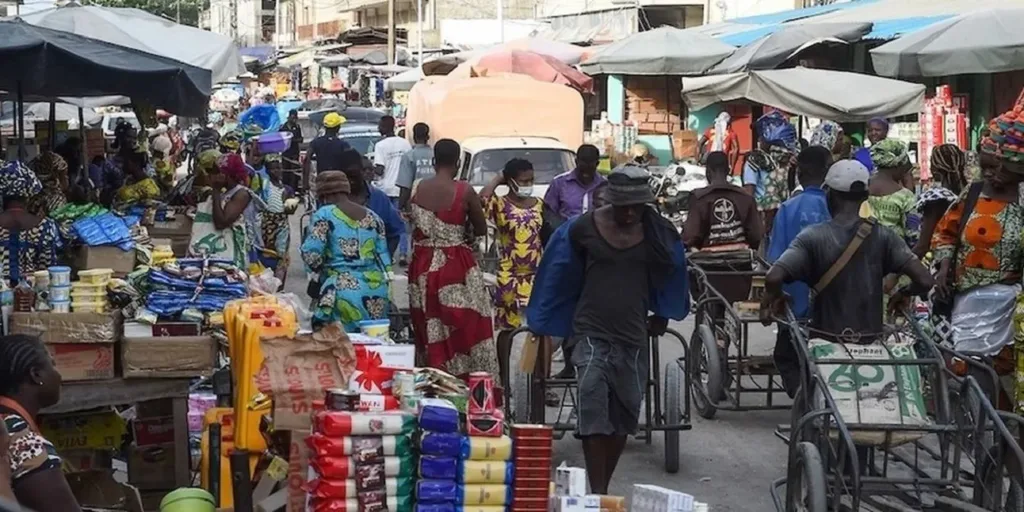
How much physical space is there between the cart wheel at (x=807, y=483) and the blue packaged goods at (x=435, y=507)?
1558mm

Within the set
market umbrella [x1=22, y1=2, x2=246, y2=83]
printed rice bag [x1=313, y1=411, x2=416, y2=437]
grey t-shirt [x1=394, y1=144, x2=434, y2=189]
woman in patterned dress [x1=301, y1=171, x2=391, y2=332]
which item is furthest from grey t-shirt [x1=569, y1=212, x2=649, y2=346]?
grey t-shirt [x1=394, y1=144, x2=434, y2=189]

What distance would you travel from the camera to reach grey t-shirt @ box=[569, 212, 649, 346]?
6.91 m

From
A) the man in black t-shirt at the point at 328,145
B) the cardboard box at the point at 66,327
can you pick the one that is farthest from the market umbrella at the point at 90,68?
the man in black t-shirt at the point at 328,145

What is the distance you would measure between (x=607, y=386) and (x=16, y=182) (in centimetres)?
341

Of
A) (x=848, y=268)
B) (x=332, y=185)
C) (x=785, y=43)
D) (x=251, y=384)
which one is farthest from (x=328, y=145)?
(x=251, y=384)

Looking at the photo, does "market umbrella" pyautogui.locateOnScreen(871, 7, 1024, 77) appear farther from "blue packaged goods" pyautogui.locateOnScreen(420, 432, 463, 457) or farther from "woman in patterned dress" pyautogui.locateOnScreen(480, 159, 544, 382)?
"blue packaged goods" pyautogui.locateOnScreen(420, 432, 463, 457)

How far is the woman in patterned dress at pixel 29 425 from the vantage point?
14.7ft

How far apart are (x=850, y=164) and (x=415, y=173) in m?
9.67


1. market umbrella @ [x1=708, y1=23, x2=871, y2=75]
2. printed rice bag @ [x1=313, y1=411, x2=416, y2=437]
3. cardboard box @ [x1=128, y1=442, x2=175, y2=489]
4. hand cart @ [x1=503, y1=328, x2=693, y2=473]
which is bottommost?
cardboard box @ [x1=128, y1=442, x2=175, y2=489]

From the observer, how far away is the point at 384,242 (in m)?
8.60

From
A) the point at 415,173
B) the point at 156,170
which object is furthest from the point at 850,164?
the point at 156,170

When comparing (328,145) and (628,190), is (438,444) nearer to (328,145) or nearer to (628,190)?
(628,190)

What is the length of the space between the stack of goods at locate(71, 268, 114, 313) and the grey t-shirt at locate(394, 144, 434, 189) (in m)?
9.27

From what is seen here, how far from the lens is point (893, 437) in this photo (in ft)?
20.8
